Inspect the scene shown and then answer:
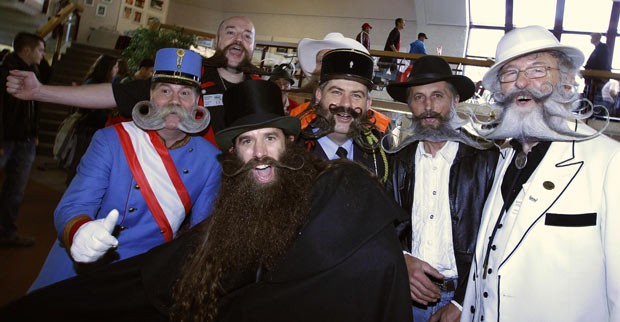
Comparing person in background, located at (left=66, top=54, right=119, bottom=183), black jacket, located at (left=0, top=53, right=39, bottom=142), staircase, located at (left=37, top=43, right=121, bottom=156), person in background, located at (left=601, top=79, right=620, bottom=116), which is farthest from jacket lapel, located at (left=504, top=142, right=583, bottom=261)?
staircase, located at (left=37, top=43, right=121, bottom=156)

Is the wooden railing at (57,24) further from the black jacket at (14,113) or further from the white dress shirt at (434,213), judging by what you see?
the white dress shirt at (434,213)

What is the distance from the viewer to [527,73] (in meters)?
2.01

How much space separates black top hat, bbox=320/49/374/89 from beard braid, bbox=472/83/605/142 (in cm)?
82

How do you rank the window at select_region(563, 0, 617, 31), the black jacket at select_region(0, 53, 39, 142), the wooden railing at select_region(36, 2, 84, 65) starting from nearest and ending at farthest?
the black jacket at select_region(0, 53, 39, 142), the wooden railing at select_region(36, 2, 84, 65), the window at select_region(563, 0, 617, 31)

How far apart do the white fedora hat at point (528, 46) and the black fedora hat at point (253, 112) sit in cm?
99

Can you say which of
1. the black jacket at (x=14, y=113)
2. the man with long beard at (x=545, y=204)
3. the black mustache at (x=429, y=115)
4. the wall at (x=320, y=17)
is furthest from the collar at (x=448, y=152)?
the wall at (x=320, y=17)

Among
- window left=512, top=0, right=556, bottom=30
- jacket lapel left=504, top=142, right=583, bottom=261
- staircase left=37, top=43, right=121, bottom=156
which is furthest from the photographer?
window left=512, top=0, right=556, bottom=30

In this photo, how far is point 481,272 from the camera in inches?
77.5

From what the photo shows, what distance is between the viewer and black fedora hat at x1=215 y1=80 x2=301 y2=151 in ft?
6.71

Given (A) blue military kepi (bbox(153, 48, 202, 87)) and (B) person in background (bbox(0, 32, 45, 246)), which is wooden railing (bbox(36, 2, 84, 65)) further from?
(A) blue military kepi (bbox(153, 48, 202, 87))

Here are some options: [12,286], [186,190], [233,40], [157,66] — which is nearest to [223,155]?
[186,190]

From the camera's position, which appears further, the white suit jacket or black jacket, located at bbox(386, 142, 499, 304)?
black jacket, located at bbox(386, 142, 499, 304)

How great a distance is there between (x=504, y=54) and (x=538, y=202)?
704 millimetres

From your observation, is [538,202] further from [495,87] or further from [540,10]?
[540,10]
